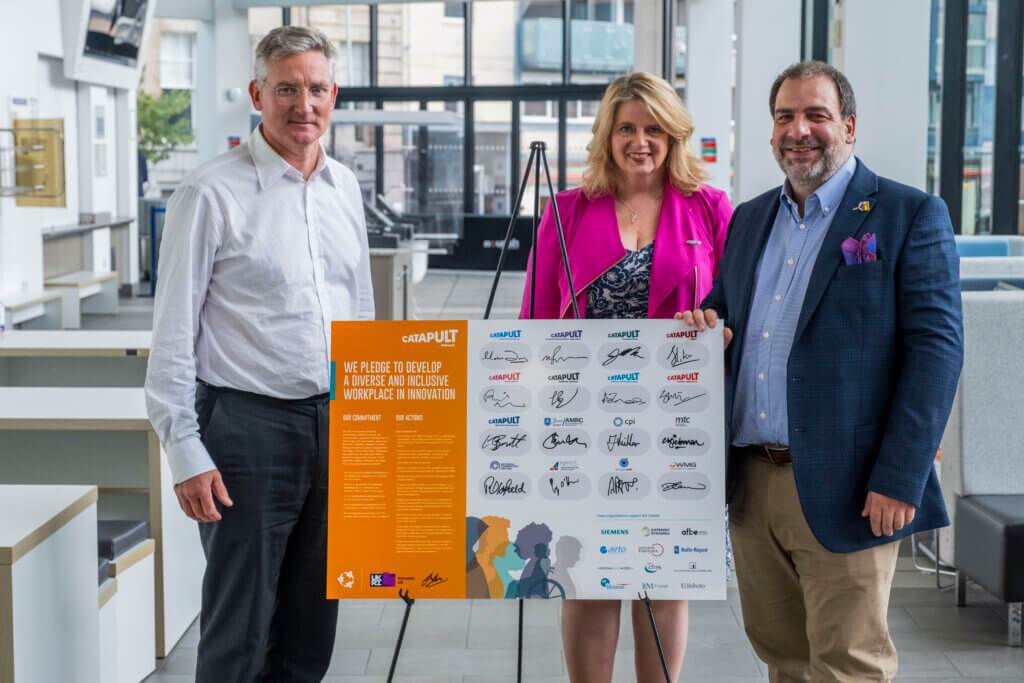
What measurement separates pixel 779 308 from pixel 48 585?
66.9 inches

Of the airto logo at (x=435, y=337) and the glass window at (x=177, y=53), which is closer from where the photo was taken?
the airto logo at (x=435, y=337)

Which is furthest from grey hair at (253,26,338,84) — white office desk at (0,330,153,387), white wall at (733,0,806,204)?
white wall at (733,0,806,204)

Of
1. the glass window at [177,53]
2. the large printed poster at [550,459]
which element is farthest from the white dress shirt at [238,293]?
the glass window at [177,53]

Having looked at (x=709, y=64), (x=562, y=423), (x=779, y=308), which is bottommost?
(x=562, y=423)

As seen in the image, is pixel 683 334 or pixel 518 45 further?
pixel 518 45

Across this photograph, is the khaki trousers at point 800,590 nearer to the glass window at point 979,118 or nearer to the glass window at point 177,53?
the glass window at point 979,118

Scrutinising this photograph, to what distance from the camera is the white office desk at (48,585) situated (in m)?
2.52

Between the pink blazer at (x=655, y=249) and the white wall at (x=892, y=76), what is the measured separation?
4208 mm

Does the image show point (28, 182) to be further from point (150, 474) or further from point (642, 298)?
point (642, 298)
